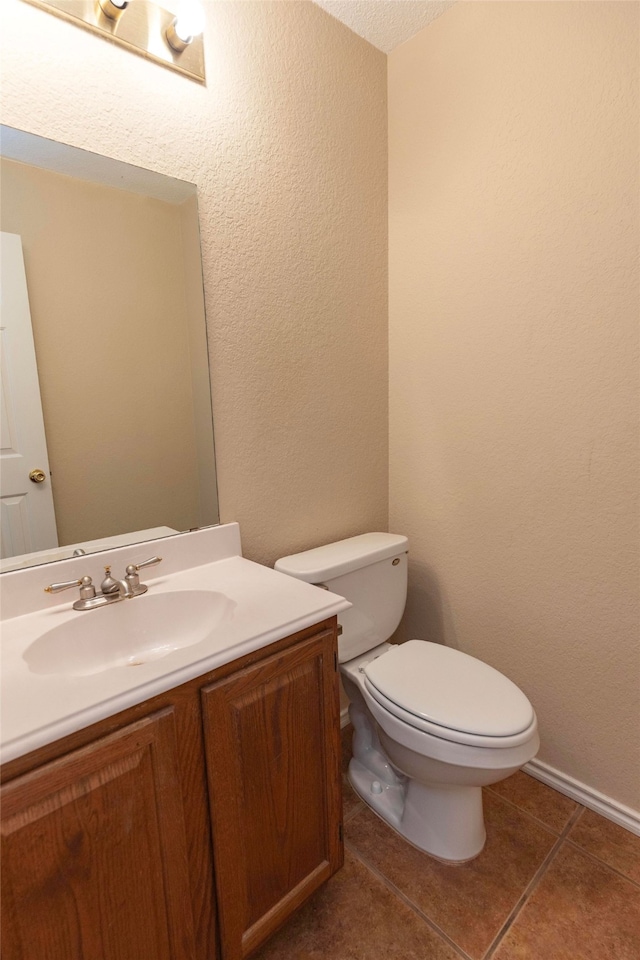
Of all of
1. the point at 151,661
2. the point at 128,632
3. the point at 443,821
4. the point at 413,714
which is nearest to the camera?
the point at 151,661

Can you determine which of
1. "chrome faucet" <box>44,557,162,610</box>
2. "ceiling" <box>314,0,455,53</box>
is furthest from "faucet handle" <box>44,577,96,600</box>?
"ceiling" <box>314,0,455,53</box>

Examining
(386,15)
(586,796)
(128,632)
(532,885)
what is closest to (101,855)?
(128,632)

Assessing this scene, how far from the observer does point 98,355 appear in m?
1.12

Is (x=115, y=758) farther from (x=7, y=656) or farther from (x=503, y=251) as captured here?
(x=503, y=251)

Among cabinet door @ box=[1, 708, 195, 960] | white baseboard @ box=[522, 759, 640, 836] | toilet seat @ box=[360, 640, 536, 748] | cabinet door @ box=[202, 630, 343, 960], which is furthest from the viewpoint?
white baseboard @ box=[522, 759, 640, 836]

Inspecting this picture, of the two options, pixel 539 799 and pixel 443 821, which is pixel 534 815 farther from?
pixel 443 821

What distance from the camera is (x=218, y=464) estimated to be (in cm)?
134

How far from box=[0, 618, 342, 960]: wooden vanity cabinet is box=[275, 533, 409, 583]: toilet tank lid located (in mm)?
340

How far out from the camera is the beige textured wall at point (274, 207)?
3.41 feet

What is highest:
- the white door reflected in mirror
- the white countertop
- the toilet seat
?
the white door reflected in mirror

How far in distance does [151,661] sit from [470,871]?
1089mm

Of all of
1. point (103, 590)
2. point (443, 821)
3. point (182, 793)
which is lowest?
point (443, 821)

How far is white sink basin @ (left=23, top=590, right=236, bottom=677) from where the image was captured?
0.94 m

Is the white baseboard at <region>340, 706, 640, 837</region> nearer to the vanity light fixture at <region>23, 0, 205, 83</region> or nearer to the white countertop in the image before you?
the white countertop
